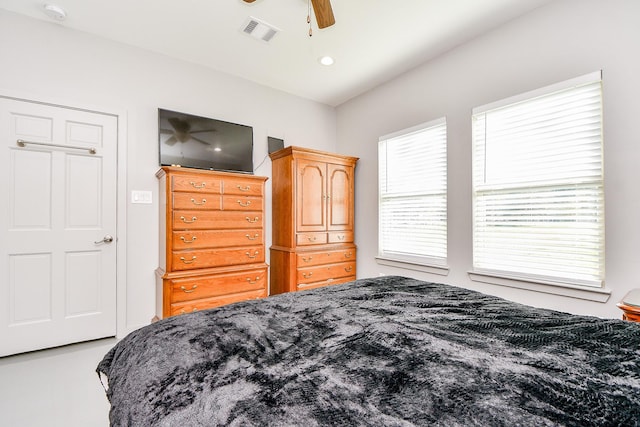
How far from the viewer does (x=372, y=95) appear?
153 inches

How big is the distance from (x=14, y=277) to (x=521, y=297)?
4342 millimetres

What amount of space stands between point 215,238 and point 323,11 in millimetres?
2162

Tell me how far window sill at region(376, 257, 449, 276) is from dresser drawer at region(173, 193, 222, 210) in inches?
82.9

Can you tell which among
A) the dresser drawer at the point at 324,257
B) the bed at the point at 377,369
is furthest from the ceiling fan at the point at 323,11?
the dresser drawer at the point at 324,257

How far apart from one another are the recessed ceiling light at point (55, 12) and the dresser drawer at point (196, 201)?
1.75 metres

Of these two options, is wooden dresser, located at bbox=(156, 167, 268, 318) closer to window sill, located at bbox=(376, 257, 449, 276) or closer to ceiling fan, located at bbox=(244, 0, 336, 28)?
window sill, located at bbox=(376, 257, 449, 276)

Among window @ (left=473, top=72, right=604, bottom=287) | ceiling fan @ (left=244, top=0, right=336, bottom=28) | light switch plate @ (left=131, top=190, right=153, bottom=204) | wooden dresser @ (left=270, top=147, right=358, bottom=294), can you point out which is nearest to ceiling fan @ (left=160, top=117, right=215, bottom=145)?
light switch plate @ (left=131, top=190, right=153, bottom=204)

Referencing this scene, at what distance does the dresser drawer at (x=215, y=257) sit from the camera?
2713 millimetres

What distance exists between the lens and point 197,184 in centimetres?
282

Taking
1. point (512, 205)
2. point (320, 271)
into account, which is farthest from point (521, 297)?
point (320, 271)

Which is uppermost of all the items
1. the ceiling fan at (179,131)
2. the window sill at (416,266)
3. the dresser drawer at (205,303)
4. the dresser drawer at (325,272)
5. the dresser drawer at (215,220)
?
the ceiling fan at (179,131)

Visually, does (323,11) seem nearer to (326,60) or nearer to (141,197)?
(326,60)

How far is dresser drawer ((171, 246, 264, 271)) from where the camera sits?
2.71 m

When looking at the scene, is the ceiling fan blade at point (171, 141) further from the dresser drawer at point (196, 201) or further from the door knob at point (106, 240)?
the door knob at point (106, 240)
